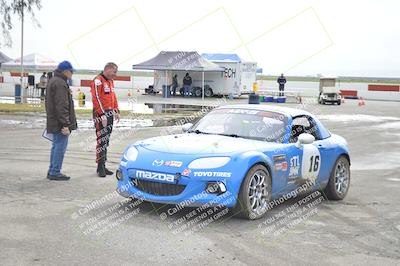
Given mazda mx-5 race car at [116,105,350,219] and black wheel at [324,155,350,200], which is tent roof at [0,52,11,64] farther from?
black wheel at [324,155,350,200]

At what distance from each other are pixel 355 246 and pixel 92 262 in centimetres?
Answer: 264

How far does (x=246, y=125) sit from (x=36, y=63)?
29867 millimetres

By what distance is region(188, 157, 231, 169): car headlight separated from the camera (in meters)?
6.41

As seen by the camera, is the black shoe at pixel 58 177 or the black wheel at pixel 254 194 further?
the black shoe at pixel 58 177

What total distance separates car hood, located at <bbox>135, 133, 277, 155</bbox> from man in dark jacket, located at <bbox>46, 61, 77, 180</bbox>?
6.73 ft

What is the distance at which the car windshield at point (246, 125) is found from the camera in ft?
24.7

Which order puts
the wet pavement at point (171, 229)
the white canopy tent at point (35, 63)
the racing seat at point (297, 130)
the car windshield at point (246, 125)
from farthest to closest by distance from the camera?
the white canopy tent at point (35, 63)
the racing seat at point (297, 130)
the car windshield at point (246, 125)
the wet pavement at point (171, 229)

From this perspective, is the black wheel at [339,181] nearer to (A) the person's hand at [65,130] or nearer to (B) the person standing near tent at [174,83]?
(A) the person's hand at [65,130]

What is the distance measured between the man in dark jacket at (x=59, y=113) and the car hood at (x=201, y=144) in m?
2.05

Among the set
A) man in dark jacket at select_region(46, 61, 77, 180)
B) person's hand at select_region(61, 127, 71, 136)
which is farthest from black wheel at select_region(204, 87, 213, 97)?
person's hand at select_region(61, 127, 71, 136)

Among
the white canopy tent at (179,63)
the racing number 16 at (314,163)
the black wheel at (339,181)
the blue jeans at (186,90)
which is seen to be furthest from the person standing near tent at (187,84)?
the racing number 16 at (314,163)

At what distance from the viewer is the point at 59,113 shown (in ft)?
28.6

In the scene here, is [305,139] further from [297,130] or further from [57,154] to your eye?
[57,154]

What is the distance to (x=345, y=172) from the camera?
8625 millimetres
